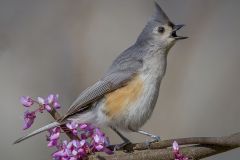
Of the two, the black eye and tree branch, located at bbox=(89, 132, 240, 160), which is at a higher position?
the black eye

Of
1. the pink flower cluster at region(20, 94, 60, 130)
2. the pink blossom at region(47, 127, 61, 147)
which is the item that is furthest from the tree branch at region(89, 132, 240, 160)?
the pink flower cluster at region(20, 94, 60, 130)

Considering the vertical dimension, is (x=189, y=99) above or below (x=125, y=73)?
below

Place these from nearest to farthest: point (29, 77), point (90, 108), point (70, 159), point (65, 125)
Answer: point (70, 159) < point (65, 125) < point (90, 108) < point (29, 77)

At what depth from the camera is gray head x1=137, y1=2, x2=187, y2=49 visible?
4.53m

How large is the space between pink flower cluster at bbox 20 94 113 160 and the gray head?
1.24 metres

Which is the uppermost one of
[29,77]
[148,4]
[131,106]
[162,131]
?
[148,4]

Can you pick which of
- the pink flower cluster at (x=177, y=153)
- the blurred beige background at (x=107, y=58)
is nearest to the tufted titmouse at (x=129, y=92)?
the pink flower cluster at (x=177, y=153)

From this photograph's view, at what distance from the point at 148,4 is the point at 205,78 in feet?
4.02

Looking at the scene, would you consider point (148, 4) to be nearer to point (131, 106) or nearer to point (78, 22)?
point (78, 22)

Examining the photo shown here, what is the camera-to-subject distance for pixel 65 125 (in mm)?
3689

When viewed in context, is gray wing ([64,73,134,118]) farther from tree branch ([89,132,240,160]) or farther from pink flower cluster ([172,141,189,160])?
pink flower cluster ([172,141,189,160])

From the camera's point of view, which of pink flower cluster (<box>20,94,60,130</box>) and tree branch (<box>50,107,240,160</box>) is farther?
pink flower cluster (<box>20,94,60,130</box>)

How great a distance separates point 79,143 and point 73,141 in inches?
1.4

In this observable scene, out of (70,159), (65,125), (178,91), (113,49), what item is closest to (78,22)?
(113,49)
